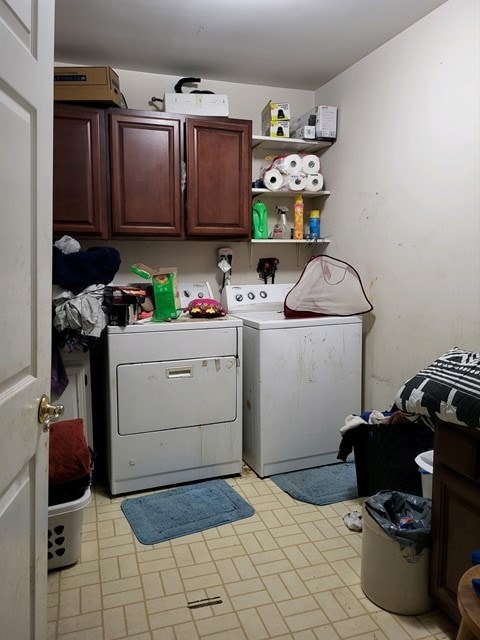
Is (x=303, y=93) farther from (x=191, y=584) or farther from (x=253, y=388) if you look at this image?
(x=191, y=584)

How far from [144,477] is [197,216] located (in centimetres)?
155

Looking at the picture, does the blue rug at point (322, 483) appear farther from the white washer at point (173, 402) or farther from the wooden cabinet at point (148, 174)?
the wooden cabinet at point (148, 174)

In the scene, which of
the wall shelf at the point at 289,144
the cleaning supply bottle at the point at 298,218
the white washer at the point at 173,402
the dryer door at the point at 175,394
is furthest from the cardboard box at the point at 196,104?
the dryer door at the point at 175,394

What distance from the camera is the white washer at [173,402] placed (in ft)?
7.95

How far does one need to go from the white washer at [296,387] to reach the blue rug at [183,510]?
33 centimetres

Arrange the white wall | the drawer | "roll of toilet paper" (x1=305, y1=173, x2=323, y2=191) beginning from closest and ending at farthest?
the drawer
the white wall
"roll of toilet paper" (x1=305, y1=173, x2=323, y2=191)

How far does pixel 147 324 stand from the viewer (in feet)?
8.04

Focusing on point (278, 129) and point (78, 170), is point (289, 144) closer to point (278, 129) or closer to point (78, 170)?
point (278, 129)

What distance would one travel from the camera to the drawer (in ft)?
4.49

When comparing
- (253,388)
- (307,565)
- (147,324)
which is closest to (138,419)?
(147,324)

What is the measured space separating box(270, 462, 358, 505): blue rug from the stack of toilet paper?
5.96 feet

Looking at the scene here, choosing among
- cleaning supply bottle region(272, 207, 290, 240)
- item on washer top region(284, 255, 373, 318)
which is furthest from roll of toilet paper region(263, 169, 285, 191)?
item on washer top region(284, 255, 373, 318)

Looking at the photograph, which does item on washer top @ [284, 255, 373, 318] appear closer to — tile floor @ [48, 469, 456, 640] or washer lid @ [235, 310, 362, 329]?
washer lid @ [235, 310, 362, 329]

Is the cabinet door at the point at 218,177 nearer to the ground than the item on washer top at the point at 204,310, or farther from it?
farther from it
